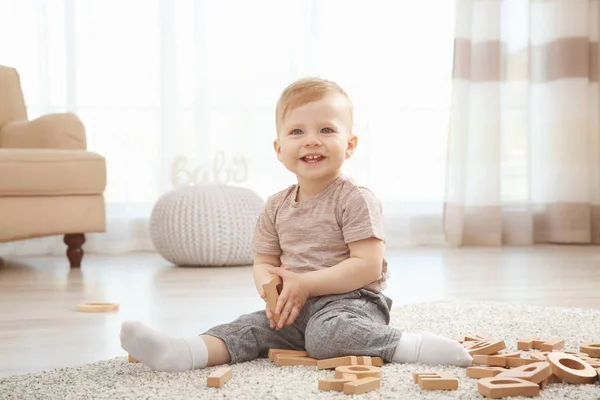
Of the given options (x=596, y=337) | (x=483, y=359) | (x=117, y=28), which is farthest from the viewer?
(x=117, y=28)

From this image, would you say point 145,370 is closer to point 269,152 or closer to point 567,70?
point 269,152

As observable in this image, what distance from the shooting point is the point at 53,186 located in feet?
9.84

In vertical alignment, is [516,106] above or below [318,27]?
below

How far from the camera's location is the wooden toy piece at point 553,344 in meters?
1.32

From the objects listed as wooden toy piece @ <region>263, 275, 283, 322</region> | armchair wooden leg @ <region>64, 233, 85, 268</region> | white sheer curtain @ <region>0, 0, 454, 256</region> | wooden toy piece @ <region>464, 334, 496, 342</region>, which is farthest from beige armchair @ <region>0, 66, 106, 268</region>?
wooden toy piece @ <region>464, 334, 496, 342</region>

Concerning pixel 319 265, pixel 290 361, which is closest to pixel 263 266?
pixel 319 265

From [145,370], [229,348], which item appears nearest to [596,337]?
[229,348]

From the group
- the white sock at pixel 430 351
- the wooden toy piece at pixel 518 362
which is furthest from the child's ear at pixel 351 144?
the wooden toy piece at pixel 518 362

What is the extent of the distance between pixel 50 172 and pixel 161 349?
1.96 meters

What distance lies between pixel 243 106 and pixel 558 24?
154cm

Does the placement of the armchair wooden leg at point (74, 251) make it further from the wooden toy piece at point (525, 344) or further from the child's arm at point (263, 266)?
the wooden toy piece at point (525, 344)

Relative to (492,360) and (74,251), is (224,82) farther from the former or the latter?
(492,360)

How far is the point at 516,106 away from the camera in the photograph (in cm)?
404

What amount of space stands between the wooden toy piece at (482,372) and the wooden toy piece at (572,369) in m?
0.07
